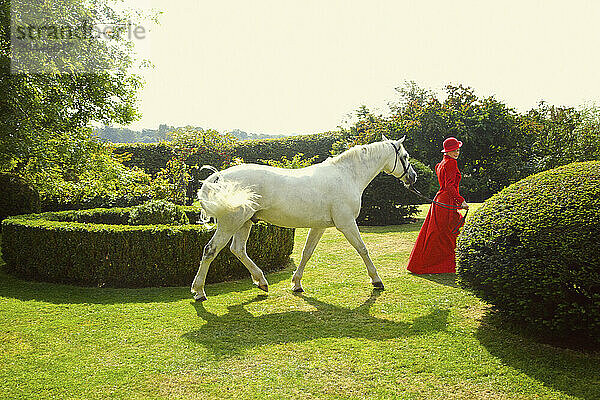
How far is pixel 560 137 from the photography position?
19406mm

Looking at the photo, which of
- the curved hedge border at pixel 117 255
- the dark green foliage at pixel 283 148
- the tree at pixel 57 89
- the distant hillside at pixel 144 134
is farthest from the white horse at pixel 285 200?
the distant hillside at pixel 144 134

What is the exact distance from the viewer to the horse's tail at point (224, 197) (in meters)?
5.40

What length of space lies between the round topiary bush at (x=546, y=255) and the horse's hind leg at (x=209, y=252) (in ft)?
9.71

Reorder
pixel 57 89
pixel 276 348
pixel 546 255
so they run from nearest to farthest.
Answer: pixel 546 255 < pixel 276 348 < pixel 57 89

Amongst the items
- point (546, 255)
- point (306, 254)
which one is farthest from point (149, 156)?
point (546, 255)

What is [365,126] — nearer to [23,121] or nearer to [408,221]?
[408,221]

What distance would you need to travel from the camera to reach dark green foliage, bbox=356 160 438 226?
13.7 metres

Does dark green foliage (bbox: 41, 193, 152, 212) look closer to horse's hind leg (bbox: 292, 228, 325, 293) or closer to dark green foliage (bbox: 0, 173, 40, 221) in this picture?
dark green foliage (bbox: 0, 173, 40, 221)

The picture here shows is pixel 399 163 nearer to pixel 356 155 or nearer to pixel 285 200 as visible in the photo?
pixel 356 155

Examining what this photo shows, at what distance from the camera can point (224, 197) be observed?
213 inches

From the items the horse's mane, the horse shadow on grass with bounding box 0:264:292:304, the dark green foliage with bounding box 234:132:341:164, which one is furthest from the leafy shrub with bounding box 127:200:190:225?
the dark green foliage with bounding box 234:132:341:164

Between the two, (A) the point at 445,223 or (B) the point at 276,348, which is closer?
(B) the point at 276,348

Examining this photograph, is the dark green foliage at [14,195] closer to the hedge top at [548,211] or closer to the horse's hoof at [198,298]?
the horse's hoof at [198,298]

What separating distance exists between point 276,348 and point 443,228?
3.80 m
